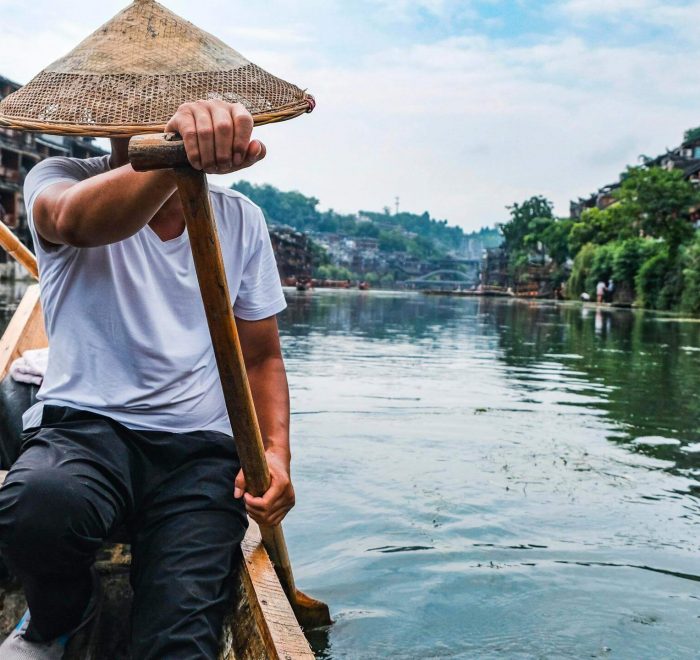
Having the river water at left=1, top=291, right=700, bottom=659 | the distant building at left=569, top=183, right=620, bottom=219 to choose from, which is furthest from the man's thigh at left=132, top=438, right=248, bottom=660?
the distant building at left=569, top=183, right=620, bottom=219

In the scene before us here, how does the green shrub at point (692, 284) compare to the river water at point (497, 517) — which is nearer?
the river water at point (497, 517)

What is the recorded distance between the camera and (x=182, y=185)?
1645 millimetres

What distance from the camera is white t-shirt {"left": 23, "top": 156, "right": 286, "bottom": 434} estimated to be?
2.07 meters

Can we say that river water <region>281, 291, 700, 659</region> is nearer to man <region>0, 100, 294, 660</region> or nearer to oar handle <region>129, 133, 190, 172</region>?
man <region>0, 100, 294, 660</region>

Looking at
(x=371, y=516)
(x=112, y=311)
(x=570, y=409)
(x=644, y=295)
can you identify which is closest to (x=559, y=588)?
(x=371, y=516)

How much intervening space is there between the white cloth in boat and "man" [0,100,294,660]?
990mm

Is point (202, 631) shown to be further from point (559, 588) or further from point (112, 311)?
point (559, 588)

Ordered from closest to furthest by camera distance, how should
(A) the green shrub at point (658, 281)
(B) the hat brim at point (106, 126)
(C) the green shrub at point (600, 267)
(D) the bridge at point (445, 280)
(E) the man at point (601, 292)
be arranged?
1. (B) the hat brim at point (106, 126)
2. (A) the green shrub at point (658, 281)
3. (E) the man at point (601, 292)
4. (C) the green shrub at point (600, 267)
5. (D) the bridge at point (445, 280)

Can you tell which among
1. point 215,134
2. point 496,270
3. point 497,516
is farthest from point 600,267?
point 496,270

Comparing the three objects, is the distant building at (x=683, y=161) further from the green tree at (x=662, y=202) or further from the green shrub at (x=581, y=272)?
the green tree at (x=662, y=202)

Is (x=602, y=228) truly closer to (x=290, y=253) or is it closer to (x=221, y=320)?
(x=290, y=253)

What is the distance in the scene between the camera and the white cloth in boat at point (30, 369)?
313 centimetres

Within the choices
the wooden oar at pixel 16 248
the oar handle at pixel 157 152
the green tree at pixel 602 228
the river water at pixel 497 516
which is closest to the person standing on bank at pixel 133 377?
the oar handle at pixel 157 152

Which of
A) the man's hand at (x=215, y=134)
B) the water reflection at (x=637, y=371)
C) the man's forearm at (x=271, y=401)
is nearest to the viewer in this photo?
the man's hand at (x=215, y=134)
